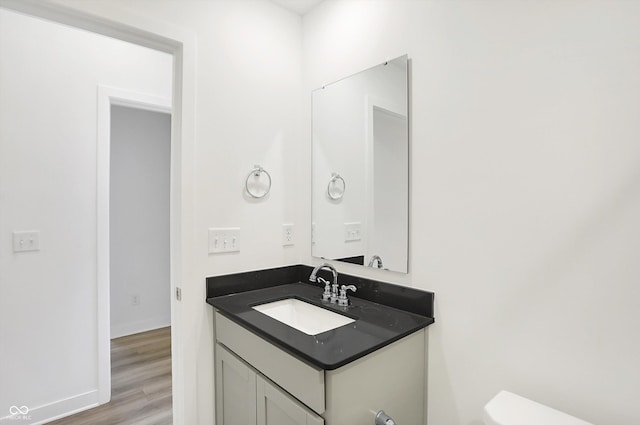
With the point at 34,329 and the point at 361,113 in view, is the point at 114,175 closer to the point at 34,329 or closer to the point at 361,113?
the point at 34,329

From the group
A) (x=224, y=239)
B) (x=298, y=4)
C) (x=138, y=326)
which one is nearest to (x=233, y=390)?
(x=224, y=239)

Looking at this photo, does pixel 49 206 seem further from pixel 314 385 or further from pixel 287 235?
pixel 314 385

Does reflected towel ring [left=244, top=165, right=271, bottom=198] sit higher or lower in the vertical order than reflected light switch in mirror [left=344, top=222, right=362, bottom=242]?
higher

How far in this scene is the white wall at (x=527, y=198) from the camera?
915 millimetres

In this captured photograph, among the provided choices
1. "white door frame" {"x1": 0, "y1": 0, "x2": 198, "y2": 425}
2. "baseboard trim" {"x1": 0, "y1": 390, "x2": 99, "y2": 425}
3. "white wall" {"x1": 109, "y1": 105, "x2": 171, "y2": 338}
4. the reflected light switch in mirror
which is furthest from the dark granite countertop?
"white wall" {"x1": 109, "y1": 105, "x2": 171, "y2": 338}

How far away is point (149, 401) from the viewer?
7.11 ft

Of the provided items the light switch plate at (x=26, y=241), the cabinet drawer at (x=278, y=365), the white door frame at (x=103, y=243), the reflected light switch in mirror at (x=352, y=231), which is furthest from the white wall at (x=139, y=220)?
the reflected light switch in mirror at (x=352, y=231)

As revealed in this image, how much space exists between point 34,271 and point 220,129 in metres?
1.51

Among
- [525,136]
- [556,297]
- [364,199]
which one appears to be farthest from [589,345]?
[364,199]

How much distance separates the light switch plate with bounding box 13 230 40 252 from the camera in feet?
6.26

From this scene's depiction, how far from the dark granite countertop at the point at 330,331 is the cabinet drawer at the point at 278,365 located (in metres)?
0.04

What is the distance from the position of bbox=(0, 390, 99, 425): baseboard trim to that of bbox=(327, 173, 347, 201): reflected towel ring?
2.06m

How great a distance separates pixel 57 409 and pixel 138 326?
142cm

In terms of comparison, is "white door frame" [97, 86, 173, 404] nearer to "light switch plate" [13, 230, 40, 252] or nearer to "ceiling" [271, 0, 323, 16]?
"light switch plate" [13, 230, 40, 252]
